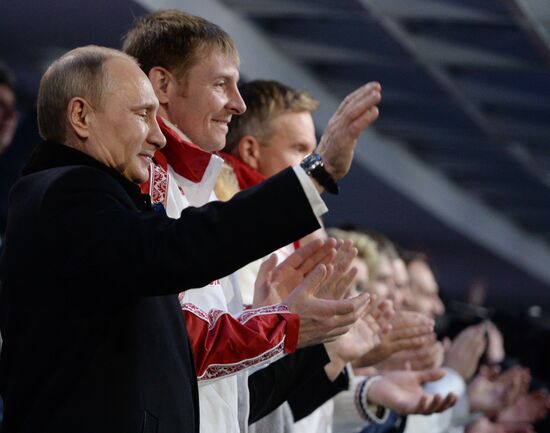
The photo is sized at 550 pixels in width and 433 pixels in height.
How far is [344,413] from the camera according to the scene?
365cm

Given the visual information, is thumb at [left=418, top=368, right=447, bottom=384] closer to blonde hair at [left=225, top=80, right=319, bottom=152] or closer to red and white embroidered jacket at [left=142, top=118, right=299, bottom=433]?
blonde hair at [left=225, top=80, right=319, bottom=152]

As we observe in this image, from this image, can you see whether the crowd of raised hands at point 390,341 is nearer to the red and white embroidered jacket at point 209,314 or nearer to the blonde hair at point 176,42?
the red and white embroidered jacket at point 209,314

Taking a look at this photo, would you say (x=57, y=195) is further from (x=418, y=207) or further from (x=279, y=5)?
(x=418, y=207)

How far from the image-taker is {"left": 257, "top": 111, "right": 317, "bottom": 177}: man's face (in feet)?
10.3

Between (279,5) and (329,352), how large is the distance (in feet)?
9.86

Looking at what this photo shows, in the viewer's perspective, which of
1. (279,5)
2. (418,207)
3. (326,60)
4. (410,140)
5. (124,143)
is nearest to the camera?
(124,143)

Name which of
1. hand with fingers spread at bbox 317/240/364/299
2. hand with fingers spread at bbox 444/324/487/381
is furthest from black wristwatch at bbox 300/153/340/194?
hand with fingers spread at bbox 444/324/487/381

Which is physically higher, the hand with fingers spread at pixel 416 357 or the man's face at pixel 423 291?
the hand with fingers spread at pixel 416 357

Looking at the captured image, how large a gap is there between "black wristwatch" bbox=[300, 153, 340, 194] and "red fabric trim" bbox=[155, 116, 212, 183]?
397 mm

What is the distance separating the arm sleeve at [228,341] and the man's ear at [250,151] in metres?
0.90

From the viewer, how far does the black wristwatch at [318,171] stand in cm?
203

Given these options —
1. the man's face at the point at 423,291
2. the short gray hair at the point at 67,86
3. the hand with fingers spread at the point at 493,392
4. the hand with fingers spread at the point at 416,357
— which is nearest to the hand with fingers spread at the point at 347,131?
the short gray hair at the point at 67,86

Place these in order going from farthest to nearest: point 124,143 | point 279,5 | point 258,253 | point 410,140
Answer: point 410,140
point 279,5
point 124,143
point 258,253

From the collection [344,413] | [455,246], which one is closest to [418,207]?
[455,246]
